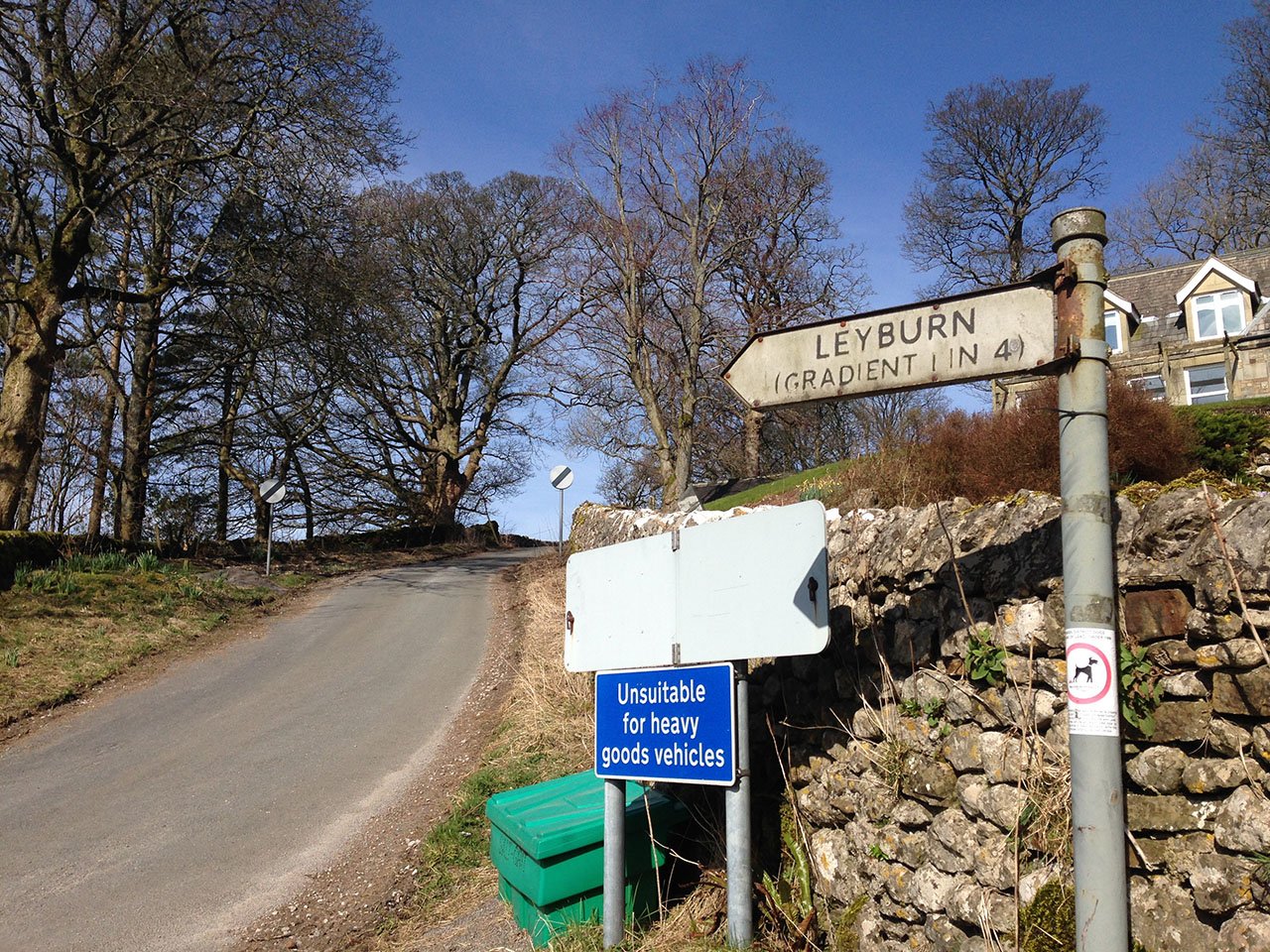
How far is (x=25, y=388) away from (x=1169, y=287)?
27.8m

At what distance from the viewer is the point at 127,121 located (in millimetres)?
15805

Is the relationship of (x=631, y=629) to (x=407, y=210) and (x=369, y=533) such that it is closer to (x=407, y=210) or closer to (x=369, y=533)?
(x=369, y=533)

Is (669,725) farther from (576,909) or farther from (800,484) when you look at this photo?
(800,484)

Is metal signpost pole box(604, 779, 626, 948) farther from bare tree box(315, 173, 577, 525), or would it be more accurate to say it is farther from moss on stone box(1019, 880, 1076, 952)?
bare tree box(315, 173, 577, 525)

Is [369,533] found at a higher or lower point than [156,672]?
higher

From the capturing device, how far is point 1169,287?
26203 millimetres

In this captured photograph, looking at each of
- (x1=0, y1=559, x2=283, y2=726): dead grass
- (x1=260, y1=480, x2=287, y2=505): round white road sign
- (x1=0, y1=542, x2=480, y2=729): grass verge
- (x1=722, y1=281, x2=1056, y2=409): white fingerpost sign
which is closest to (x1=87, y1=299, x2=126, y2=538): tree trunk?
(x1=260, y1=480, x2=287, y2=505): round white road sign

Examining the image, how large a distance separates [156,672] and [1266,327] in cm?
2445

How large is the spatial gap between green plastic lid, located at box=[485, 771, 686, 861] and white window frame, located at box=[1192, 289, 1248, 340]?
24135 mm

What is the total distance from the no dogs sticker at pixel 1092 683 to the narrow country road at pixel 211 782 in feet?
15.9

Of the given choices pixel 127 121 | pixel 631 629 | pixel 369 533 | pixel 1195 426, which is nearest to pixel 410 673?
pixel 631 629

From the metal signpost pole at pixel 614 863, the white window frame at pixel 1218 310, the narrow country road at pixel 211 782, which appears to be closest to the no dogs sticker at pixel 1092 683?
the metal signpost pole at pixel 614 863

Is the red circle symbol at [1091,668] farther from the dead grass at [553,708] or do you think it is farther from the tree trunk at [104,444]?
the tree trunk at [104,444]

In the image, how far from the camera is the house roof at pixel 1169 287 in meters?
24.6
